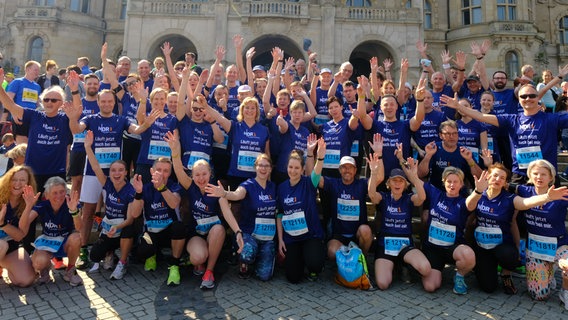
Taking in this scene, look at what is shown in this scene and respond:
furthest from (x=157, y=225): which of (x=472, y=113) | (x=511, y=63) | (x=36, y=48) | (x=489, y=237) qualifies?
(x=511, y=63)

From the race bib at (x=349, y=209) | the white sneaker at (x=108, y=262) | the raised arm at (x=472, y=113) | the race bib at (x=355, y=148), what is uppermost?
the raised arm at (x=472, y=113)

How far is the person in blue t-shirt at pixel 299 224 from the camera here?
4855 mm

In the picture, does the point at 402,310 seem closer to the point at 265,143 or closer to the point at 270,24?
the point at 265,143

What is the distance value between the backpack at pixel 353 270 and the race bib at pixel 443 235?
1.11 m

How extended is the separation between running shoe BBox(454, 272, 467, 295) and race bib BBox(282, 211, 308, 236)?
216 centimetres

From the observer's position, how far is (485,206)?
4.70m

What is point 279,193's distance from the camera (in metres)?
5.13

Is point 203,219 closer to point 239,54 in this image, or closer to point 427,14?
point 239,54

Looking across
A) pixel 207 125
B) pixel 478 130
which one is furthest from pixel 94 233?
pixel 478 130

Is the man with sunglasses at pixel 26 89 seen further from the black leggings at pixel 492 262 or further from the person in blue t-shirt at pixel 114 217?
the black leggings at pixel 492 262

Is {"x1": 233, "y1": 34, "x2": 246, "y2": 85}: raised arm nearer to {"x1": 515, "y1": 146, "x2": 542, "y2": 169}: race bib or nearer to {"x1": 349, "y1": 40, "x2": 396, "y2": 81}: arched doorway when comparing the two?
{"x1": 515, "y1": 146, "x2": 542, "y2": 169}: race bib

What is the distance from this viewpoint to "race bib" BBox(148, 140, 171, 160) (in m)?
5.68

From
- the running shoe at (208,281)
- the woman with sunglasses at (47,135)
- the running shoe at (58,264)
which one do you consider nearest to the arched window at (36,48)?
the woman with sunglasses at (47,135)

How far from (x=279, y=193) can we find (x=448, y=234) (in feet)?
8.16
